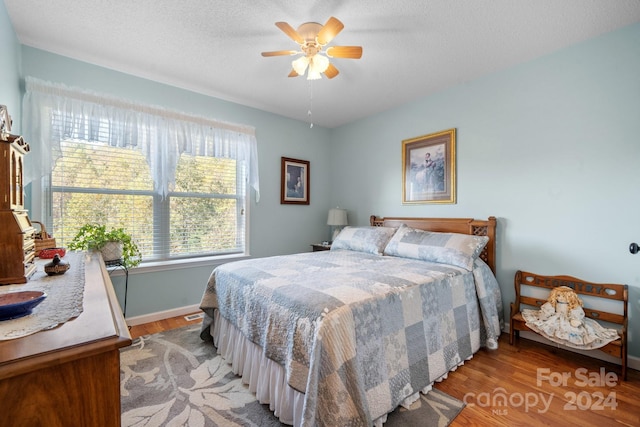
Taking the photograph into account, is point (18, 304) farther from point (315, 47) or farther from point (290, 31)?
point (315, 47)

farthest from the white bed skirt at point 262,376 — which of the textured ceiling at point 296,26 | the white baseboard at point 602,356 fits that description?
the textured ceiling at point 296,26

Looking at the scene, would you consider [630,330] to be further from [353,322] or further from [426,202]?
[353,322]

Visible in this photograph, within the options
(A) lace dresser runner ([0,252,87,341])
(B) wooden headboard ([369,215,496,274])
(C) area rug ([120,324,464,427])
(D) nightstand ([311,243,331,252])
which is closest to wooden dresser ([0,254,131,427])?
(A) lace dresser runner ([0,252,87,341])

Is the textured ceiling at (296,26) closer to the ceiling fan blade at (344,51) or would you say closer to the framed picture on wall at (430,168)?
the ceiling fan blade at (344,51)

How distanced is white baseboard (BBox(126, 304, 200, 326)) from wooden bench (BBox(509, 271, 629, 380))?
3.15m

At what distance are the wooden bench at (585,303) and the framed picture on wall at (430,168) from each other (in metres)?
1.05

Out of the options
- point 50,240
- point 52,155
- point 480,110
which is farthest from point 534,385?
point 52,155

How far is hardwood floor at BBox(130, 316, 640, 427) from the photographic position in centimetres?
162

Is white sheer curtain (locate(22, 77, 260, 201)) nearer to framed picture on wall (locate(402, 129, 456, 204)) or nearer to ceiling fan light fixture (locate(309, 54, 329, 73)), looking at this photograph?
ceiling fan light fixture (locate(309, 54, 329, 73))

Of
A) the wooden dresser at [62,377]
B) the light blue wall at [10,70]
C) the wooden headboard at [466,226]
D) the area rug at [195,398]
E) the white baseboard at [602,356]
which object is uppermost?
the light blue wall at [10,70]

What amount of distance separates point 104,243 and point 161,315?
1.03m

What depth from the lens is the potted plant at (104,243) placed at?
7.91 ft

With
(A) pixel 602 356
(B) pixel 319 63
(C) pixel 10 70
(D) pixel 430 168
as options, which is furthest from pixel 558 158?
(C) pixel 10 70

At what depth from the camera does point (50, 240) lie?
1.94 meters
